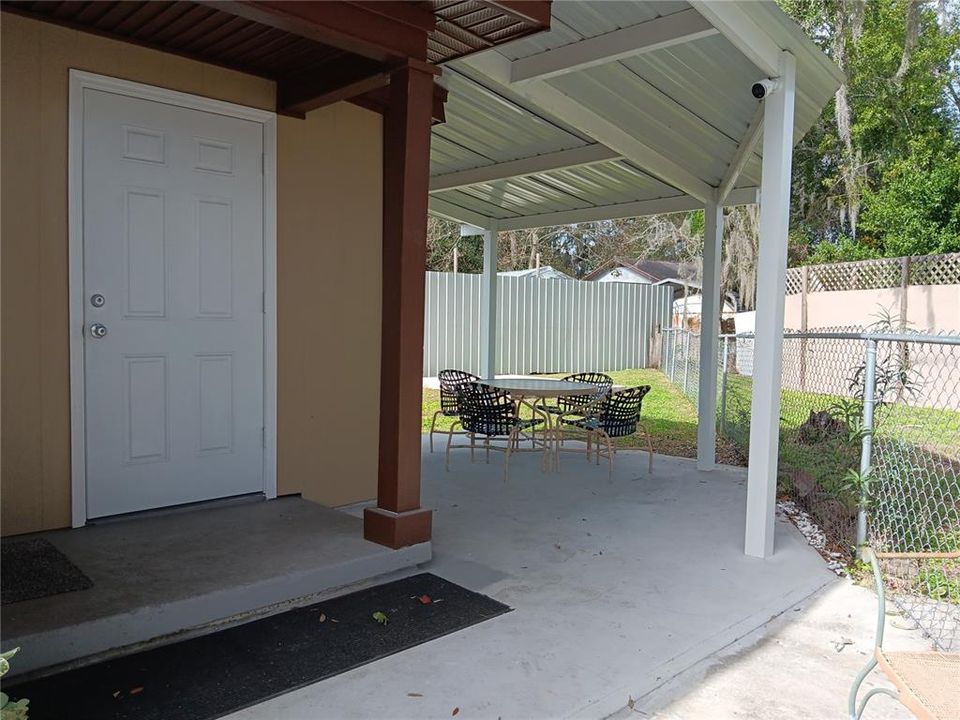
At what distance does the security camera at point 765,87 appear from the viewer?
3.91 meters

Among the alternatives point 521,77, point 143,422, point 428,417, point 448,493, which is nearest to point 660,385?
point 428,417

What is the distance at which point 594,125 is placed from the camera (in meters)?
5.09

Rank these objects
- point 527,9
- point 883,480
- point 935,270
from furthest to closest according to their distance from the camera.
Answer: 1. point 935,270
2. point 883,480
3. point 527,9

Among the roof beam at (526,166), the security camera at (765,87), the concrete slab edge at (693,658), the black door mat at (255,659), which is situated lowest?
the concrete slab edge at (693,658)

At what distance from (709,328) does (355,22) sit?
427 centimetres

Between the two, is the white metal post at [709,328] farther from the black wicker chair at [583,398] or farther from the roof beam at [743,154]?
the black wicker chair at [583,398]

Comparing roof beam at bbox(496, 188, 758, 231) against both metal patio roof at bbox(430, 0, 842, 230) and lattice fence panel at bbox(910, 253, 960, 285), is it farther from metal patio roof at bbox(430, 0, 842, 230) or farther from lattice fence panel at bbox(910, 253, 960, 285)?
lattice fence panel at bbox(910, 253, 960, 285)

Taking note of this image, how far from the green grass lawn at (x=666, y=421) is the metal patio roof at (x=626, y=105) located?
2.49 m

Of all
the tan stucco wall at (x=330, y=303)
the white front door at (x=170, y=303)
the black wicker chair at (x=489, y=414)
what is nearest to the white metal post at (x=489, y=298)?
the black wicker chair at (x=489, y=414)

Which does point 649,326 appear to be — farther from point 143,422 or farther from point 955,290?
point 143,422

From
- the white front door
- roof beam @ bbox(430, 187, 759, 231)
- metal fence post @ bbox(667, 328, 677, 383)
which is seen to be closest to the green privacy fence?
metal fence post @ bbox(667, 328, 677, 383)

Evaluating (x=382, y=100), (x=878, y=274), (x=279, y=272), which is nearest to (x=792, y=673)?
(x=279, y=272)

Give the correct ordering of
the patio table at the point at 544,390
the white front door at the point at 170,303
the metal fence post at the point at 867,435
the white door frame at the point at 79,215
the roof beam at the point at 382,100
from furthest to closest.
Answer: the patio table at the point at 544,390
the roof beam at the point at 382,100
the metal fence post at the point at 867,435
the white front door at the point at 170,303
the white door frame at the point at 79,215

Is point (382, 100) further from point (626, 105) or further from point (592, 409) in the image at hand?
point (592, 409)
